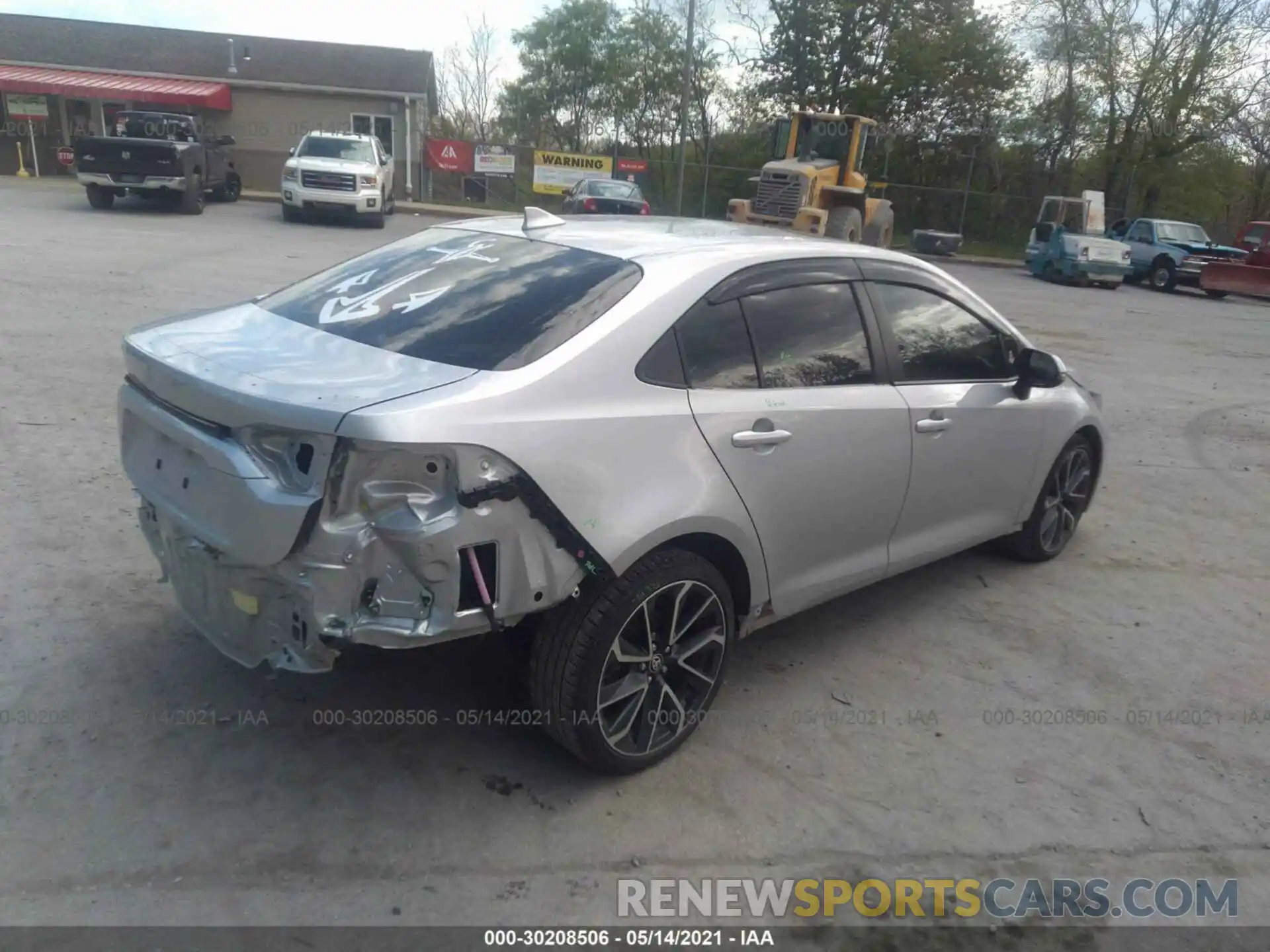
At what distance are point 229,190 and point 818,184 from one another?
1504 cm

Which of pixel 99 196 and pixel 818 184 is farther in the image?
pixel 818 184

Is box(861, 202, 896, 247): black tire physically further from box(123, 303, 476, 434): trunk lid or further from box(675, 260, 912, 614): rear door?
box(123, 303, 476, 434): trunk lid

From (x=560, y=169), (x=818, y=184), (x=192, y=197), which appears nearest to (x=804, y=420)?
(x=818, y=184)

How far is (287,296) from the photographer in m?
3.79

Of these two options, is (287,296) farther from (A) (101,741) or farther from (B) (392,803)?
(B) (392,803)

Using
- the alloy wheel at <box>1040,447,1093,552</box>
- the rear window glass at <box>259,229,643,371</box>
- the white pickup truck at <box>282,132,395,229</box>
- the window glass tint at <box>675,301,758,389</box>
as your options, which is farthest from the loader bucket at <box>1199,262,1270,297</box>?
the rear window glass at <box>259,229,643,371</box>

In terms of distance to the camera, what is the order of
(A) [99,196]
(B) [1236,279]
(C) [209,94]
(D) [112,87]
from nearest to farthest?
1. (A) [99,196]
2. (B) [1236,279]
3. (D) [112,87]
4. (C) [209,94]

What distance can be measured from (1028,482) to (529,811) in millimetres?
3027

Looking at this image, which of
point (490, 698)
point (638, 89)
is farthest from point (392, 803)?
point (638, 89)

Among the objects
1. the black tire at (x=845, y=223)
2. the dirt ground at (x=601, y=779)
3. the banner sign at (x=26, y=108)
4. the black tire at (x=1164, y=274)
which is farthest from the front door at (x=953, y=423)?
the banner sign at (x=26, y=108)

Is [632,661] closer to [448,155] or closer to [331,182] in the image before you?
[331,182]

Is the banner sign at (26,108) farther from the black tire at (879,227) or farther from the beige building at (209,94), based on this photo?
the black tire at (879,227)

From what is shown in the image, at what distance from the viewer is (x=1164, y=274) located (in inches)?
956

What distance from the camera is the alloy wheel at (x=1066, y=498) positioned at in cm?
517
